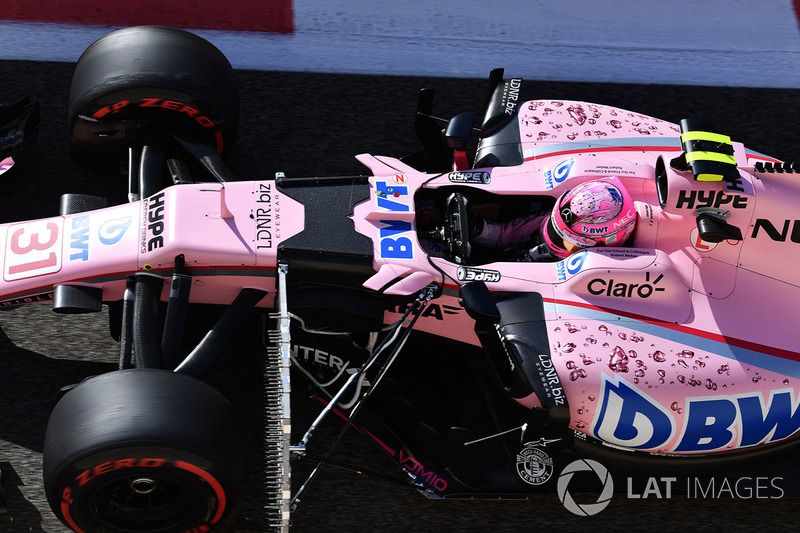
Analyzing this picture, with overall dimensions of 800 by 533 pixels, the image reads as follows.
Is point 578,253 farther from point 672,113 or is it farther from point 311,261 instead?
point 672,113

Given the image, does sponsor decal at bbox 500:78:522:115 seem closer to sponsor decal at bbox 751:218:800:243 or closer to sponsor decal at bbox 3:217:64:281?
sponsor decal at bbox 751:218:800:243

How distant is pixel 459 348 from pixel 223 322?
125cm

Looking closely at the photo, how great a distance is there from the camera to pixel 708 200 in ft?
15.1

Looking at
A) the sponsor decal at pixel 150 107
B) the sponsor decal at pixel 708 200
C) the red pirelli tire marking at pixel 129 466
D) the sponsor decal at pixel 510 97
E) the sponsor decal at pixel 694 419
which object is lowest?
the red pirelli tire marking at pixel 129 466

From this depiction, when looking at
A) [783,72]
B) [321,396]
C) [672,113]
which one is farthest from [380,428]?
[783,72]

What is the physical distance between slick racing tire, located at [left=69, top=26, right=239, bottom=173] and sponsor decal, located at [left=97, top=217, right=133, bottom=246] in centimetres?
80

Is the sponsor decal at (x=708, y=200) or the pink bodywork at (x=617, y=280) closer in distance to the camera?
the pink bodywork at (x=617, y=280)

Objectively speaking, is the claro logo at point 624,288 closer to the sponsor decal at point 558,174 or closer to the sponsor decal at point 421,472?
the sponsor decal at point 558,174

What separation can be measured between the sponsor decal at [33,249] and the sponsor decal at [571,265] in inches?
98.8

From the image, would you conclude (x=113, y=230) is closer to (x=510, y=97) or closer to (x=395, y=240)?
(x=395, y=240)

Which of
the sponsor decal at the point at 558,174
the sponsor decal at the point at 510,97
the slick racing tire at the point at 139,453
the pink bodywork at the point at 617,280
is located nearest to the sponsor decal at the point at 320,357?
the pink bodywork at the point at 617,280

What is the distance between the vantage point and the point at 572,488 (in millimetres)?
4648

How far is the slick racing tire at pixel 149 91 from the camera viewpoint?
16.8ft

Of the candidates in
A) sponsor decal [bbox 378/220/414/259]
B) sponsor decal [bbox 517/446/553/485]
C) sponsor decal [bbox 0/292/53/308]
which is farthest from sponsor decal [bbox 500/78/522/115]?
sponsor decal [bbox 0/292/53/308]
